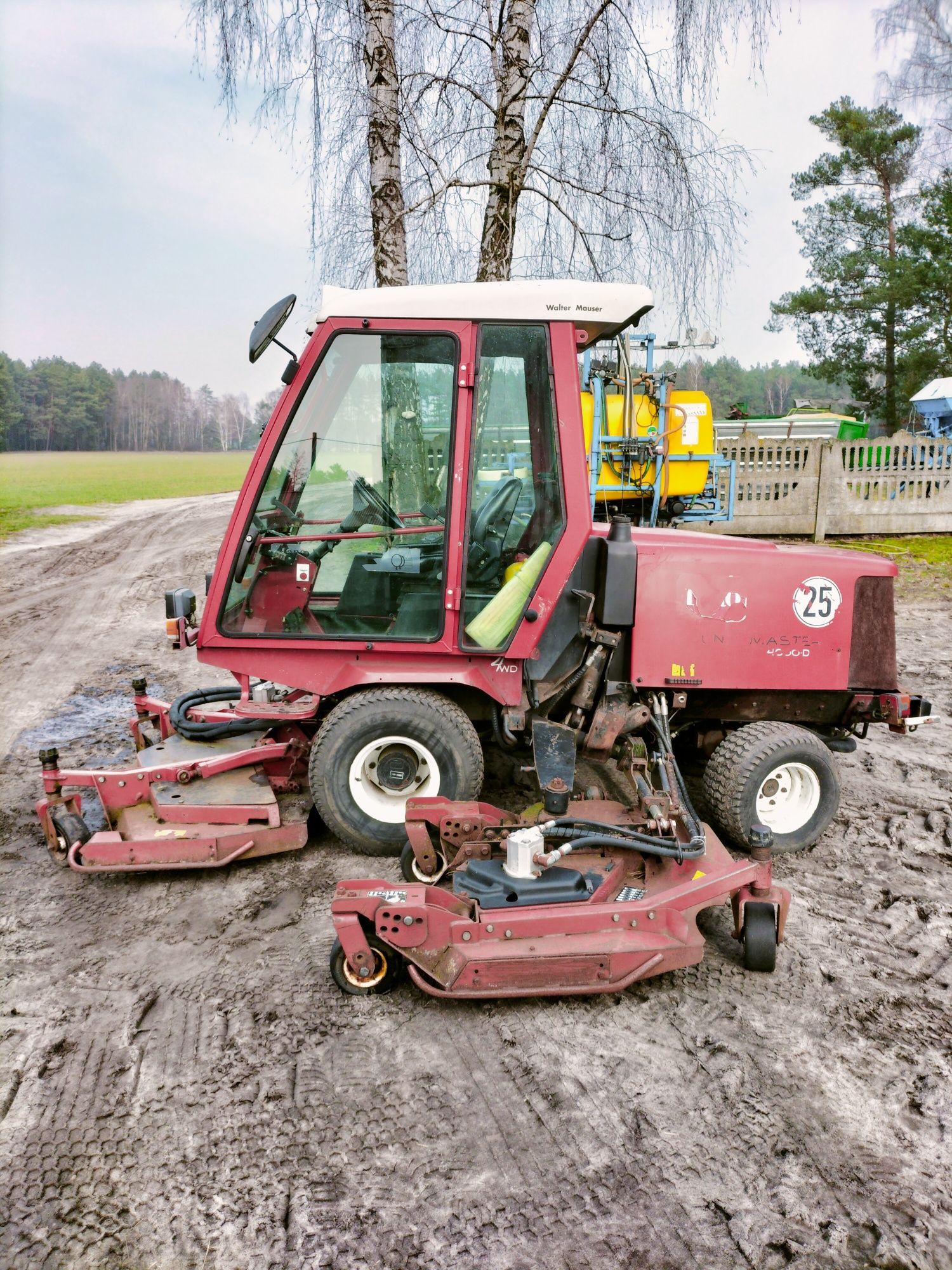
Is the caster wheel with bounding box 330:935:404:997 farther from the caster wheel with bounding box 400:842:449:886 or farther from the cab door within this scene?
the cab door

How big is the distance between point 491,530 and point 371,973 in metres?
1.89

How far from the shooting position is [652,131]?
7301 mm

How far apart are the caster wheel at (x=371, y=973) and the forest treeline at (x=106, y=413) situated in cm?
3973

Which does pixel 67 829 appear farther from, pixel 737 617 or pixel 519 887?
pixel 737 617

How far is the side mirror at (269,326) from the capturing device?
3662mm

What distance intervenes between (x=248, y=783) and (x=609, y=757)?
1685 millimetres

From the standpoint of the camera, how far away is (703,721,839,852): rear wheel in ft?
13.0

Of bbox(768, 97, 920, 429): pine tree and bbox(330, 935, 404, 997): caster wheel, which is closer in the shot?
Answer: bbox(330, 935, 404, 997): caster wheel

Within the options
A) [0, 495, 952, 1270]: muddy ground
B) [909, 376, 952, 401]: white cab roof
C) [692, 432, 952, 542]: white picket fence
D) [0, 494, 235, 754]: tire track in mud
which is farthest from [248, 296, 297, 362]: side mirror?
[909, 376, 952, 401]: white cab roof

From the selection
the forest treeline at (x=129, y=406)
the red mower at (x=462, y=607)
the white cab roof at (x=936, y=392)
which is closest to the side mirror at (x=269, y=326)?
the red mower at (x=462, y=607)

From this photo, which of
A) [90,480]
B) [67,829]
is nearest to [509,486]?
[67,829]

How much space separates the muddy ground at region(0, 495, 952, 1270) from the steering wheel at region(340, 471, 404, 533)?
5.01 feet

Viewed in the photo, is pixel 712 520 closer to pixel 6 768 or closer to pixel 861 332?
pixel 6 768

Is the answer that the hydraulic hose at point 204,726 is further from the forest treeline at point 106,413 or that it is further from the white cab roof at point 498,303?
the forest treeline at point 106,413
